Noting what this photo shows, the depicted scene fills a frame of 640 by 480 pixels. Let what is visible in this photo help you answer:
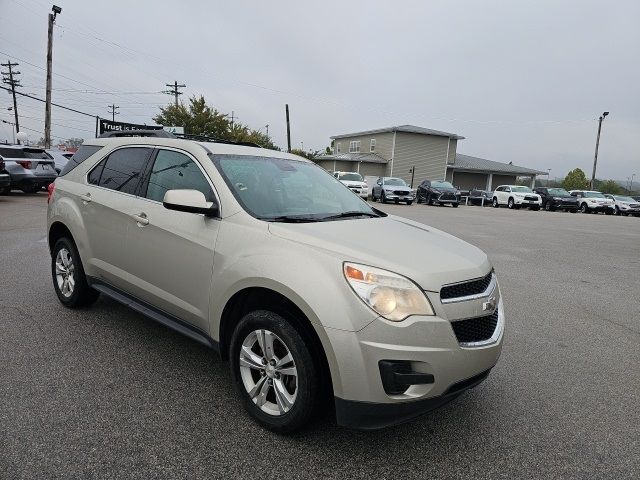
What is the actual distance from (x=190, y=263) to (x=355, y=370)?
1.42m

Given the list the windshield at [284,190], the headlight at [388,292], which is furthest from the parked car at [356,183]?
the headlight at [388,292]

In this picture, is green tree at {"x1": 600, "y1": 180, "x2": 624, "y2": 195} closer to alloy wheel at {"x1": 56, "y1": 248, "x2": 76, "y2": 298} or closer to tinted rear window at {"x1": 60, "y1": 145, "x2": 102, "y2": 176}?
tinted rear window at {"x1": 60, "y1": 145, "x2": 102, "y2": 176}

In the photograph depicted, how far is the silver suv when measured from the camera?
2412mm

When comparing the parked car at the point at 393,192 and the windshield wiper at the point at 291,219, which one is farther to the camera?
the parked car at the point at 393,192

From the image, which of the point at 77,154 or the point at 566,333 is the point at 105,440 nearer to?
the point at 77,154

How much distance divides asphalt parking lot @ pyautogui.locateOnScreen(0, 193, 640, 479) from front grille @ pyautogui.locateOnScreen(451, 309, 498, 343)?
0.65m

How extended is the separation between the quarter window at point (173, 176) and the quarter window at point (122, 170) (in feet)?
0.68

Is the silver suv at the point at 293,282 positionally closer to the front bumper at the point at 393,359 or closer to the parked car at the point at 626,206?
the front bumper at the point at 393,359

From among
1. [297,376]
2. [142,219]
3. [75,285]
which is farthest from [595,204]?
[297,376]

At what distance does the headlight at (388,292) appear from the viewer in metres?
2.42

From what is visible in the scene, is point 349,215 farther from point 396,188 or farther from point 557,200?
point 557,200

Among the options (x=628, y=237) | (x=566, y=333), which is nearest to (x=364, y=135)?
(x=628, y=237)

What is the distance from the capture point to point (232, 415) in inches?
116

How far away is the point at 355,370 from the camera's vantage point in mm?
2389
